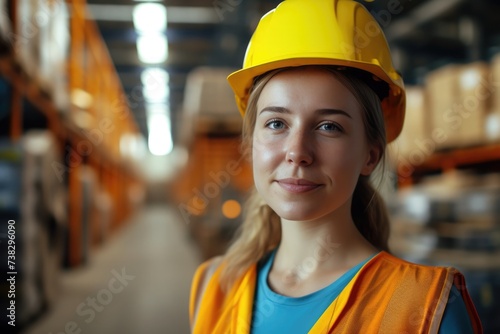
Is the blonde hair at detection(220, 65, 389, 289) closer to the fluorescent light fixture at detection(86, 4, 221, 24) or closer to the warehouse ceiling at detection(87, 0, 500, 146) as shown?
the warehouse ceiling at detection(87, 0, 500, 146)

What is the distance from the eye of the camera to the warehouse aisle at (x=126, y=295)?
12.0 feet

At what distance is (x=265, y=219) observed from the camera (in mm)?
1488

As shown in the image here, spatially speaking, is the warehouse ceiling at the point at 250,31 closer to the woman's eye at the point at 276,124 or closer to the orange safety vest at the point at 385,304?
the woman's eye at the point at 276,124

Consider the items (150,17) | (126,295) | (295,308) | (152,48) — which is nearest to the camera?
(295,308)

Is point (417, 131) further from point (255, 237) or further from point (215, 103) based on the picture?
point (255, 237)

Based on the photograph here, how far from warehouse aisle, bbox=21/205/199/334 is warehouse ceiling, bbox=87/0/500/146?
1998 mm

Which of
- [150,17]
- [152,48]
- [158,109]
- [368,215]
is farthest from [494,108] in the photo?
[158,109]

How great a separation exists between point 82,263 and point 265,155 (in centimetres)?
595

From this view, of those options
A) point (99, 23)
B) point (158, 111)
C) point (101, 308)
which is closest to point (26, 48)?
point (101, 308)

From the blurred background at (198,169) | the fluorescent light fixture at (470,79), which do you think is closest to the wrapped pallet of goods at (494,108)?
the blurred background at (198,169)

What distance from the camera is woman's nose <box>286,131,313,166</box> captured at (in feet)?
3.67

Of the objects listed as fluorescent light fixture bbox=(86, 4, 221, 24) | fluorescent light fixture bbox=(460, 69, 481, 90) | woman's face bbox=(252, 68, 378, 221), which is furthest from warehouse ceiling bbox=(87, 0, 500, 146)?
woman's face bbox=(252, 68, 378, 221)

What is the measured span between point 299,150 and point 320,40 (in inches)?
10.2

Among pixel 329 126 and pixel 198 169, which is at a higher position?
pixel 198 169
